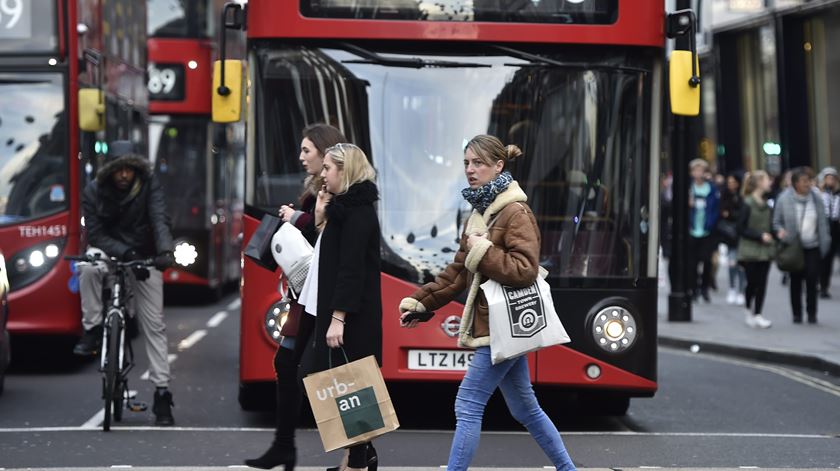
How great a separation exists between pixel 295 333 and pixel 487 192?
1.16 m

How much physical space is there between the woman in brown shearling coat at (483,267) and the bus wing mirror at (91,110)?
5711 mm

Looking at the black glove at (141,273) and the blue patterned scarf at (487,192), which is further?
the black glove at (141,273)

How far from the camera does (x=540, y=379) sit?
8.91 m

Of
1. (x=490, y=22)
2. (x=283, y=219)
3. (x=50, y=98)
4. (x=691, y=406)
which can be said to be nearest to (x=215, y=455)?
(x=283, y=219)

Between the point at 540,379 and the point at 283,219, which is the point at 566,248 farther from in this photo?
the point at 283,219

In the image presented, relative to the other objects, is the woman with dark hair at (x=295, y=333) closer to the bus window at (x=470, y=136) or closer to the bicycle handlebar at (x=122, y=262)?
the bus window at (x=470, y=136)

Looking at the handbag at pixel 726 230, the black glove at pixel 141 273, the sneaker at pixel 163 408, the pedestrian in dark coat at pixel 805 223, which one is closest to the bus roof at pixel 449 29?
the black glove at pixel 141 273

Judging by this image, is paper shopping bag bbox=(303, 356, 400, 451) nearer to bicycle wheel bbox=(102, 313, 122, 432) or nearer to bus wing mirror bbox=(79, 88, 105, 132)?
bicycle wheel bbox=(102, 313, 122, 432)

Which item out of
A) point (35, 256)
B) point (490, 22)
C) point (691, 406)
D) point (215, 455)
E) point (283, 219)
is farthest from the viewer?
point (35, 256)

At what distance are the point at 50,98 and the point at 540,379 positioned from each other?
505 cm

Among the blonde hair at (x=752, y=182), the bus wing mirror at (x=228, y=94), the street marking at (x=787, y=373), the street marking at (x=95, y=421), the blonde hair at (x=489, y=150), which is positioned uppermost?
the bus wing mirror at (x=228, y=94)

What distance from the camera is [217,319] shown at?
17953 millimetres

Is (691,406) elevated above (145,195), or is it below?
below

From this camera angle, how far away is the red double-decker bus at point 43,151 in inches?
468
